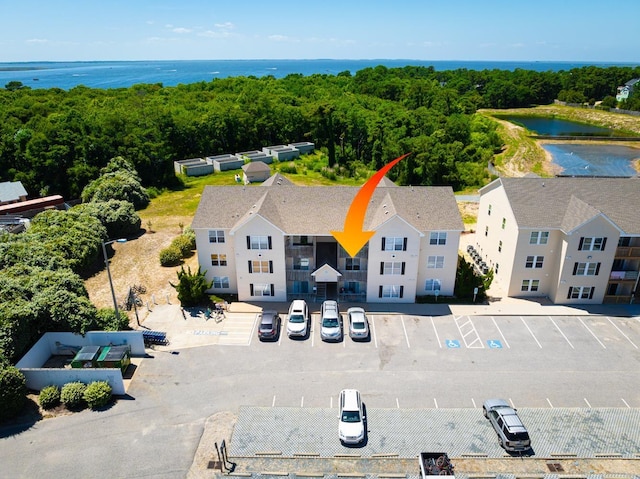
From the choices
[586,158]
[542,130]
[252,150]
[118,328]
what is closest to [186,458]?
[118,328]

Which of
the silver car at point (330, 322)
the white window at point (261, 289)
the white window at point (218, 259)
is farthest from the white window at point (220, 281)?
A: the silver car at point (330, 322)

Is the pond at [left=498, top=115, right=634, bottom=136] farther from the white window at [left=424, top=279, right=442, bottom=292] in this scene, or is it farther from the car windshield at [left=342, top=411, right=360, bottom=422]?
the car windshield at [left=342, top=411, right=360, bottom=422]

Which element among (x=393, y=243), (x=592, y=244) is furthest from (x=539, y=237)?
(x=393, y=243)

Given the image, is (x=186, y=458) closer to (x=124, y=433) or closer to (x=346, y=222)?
(x=124, y=433)

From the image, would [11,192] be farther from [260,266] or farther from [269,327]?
[269,327]

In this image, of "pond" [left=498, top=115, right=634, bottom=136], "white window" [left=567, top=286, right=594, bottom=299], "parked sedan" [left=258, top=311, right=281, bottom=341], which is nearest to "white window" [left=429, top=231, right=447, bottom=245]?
"white window" [left=567, top=286, right=594, bottom=299]
